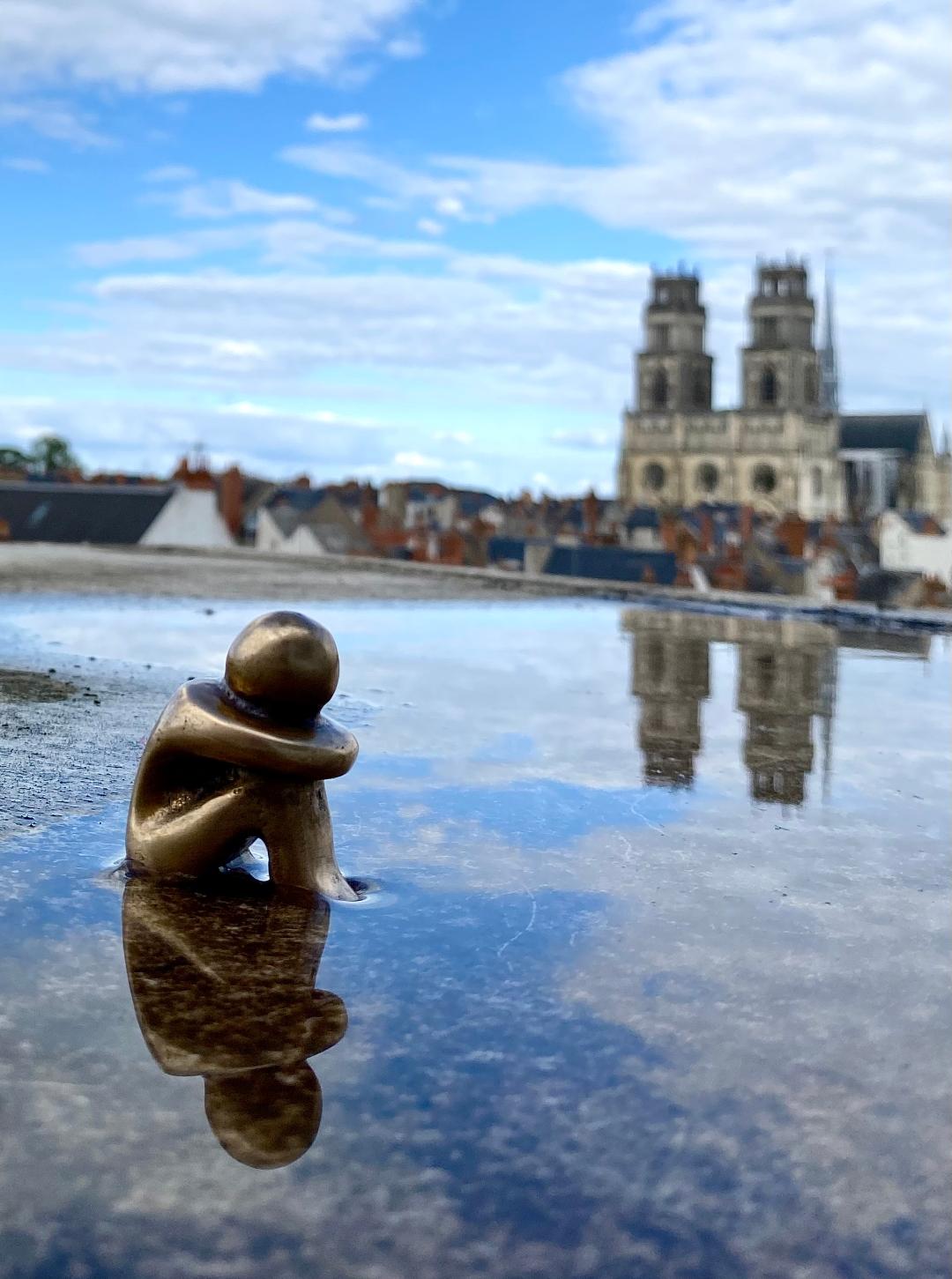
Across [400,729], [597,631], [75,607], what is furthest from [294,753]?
[75,607]

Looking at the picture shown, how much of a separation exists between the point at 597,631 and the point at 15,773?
23.4 feet

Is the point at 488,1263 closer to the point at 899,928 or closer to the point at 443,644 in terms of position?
the point at 899,928

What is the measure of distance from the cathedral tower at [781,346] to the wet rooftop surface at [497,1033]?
4918 inches

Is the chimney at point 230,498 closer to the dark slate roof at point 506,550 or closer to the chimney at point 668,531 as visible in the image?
the dark slate roof at point 506,550

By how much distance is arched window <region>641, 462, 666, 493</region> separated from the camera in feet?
413

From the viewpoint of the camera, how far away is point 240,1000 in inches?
103

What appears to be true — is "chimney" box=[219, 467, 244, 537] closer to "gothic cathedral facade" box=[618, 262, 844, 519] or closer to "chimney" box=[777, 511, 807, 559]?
"chimney" box=[777, 511, 807, 559]

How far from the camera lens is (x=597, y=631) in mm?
11141

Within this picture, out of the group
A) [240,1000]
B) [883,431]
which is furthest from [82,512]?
[883,431]

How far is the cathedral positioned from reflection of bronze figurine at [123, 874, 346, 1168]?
11895 centimetres

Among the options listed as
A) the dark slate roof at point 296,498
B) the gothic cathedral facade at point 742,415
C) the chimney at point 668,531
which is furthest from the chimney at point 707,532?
the gothic cathedral facade at point 742,415

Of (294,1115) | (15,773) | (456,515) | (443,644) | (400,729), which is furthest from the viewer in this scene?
(456,515)

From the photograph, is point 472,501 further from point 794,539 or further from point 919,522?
point 919,522

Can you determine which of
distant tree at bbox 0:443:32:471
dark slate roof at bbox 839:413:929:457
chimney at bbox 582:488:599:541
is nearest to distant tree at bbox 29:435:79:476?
distant tree at bbox 0:443:32:471
